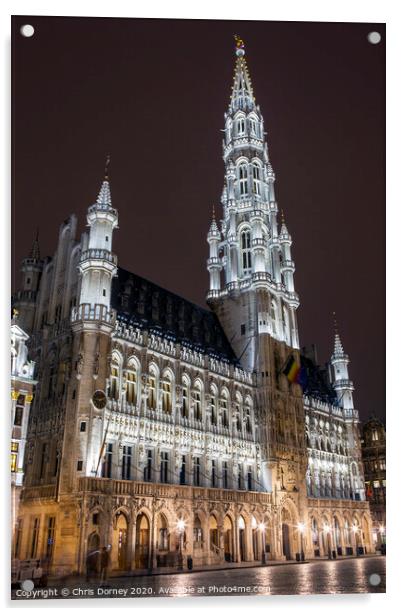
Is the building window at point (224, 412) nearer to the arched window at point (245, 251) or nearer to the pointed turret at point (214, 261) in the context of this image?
the pointed turret at point (214, 261)

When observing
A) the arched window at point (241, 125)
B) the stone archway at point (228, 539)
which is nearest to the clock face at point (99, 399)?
the stone archway at point (228, 539)

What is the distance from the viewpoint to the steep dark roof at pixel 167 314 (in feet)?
153

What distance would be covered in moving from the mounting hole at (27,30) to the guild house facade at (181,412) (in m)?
10.9

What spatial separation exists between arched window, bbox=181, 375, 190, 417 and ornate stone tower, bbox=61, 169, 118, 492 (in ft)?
30.7

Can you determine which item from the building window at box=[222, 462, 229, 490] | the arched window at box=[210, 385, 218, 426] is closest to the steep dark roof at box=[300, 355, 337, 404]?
the arched window at box=[210, 385, 218, 426]

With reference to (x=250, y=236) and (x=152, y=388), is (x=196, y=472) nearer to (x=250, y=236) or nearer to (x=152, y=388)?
(x=152, y=388)

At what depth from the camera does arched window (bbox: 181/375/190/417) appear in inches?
1756

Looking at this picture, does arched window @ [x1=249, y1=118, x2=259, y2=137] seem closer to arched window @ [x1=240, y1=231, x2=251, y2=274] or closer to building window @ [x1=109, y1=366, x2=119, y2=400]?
arched window @ [x1=240, y1=231, x2=251, y2=274]

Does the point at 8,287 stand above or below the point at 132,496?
above

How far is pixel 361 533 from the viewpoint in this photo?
63875mm
